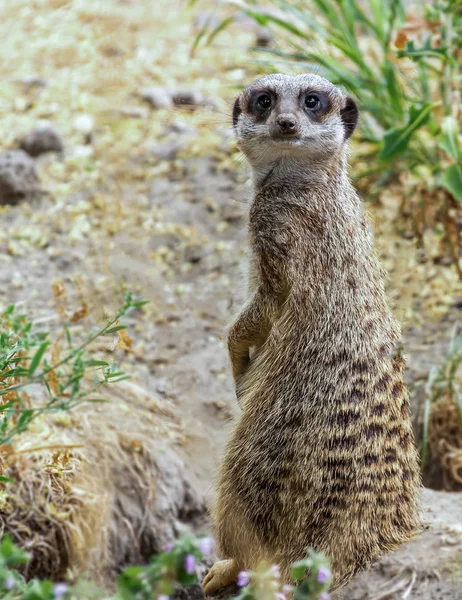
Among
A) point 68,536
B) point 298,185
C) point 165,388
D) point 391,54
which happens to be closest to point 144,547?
point 68,536

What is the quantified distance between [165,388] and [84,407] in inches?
19.2

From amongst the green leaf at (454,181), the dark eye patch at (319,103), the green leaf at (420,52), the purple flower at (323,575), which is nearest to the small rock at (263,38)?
the green leaf at (420,52)

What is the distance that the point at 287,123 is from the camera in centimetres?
227

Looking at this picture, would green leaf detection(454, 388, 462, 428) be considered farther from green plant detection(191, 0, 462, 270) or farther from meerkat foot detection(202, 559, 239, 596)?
meerkat foot detection(202, 559, 239, 596)

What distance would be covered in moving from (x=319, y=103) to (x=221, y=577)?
1.34m

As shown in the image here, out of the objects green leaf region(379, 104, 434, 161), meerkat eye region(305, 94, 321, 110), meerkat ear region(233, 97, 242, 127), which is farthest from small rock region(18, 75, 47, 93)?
meerkat eye region(305, 94, 321, 110)

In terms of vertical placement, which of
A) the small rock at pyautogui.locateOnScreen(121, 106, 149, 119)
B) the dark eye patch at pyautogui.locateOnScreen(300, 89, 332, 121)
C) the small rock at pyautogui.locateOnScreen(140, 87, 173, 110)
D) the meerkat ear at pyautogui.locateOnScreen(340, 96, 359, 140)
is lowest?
the small rock at pyautogui.locateOnScreen(121, 106, 149, 119)

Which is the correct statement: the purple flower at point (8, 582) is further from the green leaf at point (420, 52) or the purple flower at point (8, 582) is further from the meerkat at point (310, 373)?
the green leaf at point (420, 52)

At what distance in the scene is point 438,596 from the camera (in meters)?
2.01

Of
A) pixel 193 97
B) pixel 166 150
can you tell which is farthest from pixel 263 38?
pixel 166 150

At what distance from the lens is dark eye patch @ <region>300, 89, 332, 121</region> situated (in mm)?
2430

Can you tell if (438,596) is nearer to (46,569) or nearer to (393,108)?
(46,569)

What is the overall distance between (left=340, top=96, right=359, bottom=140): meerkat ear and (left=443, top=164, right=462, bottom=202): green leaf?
31.0 inches

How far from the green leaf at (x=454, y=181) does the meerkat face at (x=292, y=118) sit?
0.79m
